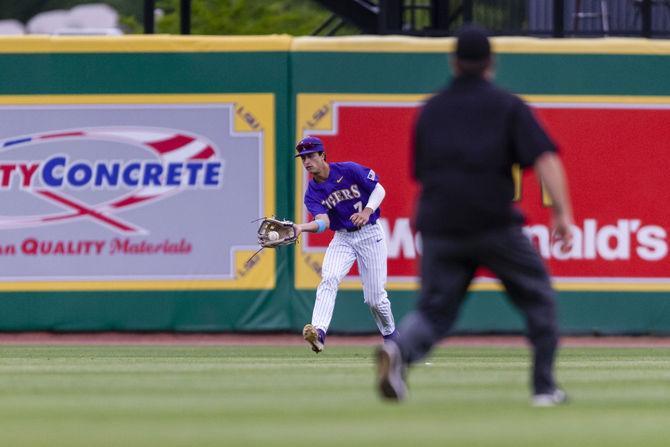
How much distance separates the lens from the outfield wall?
17.5 m

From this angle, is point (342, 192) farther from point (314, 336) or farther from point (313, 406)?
point (313, 406)

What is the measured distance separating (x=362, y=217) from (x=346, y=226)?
1.09 feet

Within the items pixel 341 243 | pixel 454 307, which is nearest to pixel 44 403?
pixel 454 307

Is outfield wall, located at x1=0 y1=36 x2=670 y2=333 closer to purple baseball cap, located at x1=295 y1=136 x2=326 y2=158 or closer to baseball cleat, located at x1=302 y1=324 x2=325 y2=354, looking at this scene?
purple baseball cap, located at x1=295 y1=136 x2=326 y2=158

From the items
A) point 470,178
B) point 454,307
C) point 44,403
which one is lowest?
point 44,403

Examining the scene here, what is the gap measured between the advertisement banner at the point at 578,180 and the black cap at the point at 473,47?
32.2 feet

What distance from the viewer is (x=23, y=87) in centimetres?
1758

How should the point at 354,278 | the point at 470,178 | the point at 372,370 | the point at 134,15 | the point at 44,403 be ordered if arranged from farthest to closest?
the point at 134,15
the point at 354,278
the point at 372,370
the point at 44,403
the point at 470,178

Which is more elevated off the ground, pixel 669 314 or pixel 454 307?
pixel 454 307

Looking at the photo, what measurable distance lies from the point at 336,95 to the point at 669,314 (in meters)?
4.43

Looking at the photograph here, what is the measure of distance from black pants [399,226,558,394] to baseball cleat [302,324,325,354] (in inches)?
215

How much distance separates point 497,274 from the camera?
7.70 metres

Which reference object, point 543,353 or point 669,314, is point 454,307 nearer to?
point 543,353

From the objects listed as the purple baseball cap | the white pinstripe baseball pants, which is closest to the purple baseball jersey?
the white pinstripe baseball pants
